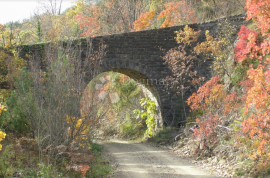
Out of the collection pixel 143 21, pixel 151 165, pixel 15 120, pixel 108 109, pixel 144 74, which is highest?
pixel 143 21

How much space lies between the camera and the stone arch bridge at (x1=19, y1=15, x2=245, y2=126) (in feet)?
36.7

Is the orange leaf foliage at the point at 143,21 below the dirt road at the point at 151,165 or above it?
above

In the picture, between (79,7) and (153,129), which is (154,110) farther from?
(79,7)

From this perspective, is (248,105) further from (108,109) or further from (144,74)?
(144,74)

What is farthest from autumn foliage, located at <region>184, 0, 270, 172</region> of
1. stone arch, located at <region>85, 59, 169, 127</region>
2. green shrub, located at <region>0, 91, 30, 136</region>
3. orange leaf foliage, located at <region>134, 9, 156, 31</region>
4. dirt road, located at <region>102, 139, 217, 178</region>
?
orange leaf foliage, located at <region>134, 9, 156, 31</region>

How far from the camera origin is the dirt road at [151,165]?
700 centimetres

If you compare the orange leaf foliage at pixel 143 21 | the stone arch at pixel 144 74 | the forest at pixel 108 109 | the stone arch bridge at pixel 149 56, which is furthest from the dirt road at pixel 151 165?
the orange leaf foliage at pixel 143 21

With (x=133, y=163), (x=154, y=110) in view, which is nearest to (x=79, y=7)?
(x=154, y=110)

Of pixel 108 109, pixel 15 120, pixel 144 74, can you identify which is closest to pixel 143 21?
pixel 144 74

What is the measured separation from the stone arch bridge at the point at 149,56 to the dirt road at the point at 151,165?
2.41 metres

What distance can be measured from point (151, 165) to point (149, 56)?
495cm

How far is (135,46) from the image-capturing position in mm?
11469

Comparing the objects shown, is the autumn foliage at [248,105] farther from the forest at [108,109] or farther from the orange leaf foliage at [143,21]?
the orange leaf foliage at [143,21]

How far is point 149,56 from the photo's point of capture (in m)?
11.7
